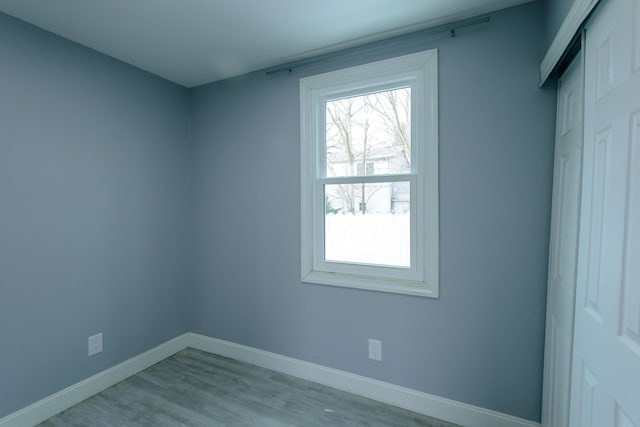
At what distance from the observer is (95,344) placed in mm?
2178

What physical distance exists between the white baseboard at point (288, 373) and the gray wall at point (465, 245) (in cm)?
6

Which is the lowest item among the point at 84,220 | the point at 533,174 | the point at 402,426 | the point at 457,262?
the point at 402,426

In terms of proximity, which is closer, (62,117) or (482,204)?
(482,204)

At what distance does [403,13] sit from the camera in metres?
1.77

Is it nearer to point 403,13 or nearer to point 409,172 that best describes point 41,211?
point 409,172

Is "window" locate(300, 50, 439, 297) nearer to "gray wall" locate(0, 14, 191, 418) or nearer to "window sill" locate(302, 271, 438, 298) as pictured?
"window sill" locate(302, 271, 438, 298)

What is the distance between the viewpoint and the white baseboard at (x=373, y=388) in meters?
1.79

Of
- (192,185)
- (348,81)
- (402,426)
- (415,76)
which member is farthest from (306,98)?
(402,426)

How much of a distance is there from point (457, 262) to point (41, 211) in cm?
272

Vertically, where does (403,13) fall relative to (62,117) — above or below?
above

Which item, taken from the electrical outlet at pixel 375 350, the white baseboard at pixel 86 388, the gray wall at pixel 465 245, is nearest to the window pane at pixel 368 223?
the gray wall at pixel 465 245

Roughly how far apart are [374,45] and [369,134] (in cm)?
61

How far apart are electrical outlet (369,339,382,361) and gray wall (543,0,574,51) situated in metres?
2.08

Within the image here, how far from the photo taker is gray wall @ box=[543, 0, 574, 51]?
1.31 m
